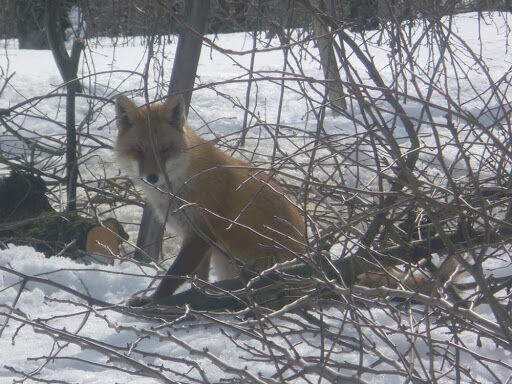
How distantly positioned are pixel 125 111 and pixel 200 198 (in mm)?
908

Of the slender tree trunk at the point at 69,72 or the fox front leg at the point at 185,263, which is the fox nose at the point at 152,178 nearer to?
the fox front leg at the point at 185,263

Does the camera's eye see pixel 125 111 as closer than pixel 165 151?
Yes

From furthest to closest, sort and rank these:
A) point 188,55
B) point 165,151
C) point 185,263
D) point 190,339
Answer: point 188,55 → point 165,151 → point 185,263 → point 190,339

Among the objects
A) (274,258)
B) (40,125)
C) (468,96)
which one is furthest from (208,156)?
(468,96)

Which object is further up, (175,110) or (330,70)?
(330,70)

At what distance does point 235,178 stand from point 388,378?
8.56 ft

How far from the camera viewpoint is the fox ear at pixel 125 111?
230 inches

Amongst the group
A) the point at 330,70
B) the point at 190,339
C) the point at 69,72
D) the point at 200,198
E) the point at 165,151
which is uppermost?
the point at 330,70

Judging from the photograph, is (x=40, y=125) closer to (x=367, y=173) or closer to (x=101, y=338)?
(x=367, y=173)

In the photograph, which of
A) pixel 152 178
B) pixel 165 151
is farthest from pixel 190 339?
pixel 165 151

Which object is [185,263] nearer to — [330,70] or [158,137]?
[158,137]

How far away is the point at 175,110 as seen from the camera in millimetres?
5941

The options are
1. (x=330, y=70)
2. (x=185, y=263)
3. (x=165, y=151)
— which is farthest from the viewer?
(x=165, y=151)

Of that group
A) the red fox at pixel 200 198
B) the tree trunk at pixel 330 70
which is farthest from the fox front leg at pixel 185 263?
the tree trunk at pixel 330 70
